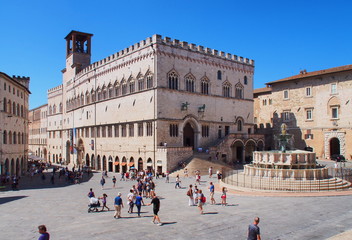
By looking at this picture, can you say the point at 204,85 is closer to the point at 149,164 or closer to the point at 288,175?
the point at 149,164

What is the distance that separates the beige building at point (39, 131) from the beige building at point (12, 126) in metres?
33.9

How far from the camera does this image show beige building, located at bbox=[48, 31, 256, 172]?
40.0 m

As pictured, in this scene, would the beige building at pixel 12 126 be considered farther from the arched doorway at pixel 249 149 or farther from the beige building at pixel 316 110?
the beige building at pixel 316 110

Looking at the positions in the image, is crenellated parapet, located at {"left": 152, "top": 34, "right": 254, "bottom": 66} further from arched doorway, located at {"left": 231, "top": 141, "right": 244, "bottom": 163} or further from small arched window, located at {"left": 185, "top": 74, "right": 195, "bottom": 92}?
arched doorway, located at {"left": 231, "top": 141, "right": 244, "bottom": 163}

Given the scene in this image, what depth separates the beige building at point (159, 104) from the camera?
131 ft

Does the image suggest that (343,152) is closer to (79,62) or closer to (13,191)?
(13,191)

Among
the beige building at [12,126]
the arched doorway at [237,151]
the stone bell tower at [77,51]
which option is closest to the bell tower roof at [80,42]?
the stone bell tower at [77,51]

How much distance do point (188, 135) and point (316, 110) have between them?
66.7 ft

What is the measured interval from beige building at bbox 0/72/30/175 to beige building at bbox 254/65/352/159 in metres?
39.0

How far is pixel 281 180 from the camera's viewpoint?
24.2 m

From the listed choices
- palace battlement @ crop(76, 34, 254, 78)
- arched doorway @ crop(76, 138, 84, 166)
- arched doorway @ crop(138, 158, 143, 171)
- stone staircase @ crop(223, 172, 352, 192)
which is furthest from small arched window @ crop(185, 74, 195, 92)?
arched doorway @ crop(76, 138, 84, 166)

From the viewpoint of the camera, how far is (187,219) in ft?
51.5

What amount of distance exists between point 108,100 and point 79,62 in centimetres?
1813

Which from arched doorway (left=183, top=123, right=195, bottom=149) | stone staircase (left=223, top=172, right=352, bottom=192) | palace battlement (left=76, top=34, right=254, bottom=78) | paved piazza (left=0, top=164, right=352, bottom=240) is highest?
palace battlement (left=76, top=34, right=254, bottom=78)
